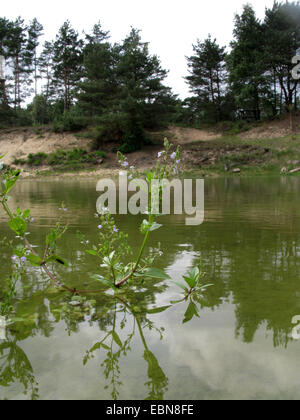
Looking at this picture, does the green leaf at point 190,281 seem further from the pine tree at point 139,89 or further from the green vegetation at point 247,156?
the pine tree at point 139,89

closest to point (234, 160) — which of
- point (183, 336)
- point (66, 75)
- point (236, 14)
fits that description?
point (236, 14)

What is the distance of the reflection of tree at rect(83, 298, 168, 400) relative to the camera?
1465 millimetres

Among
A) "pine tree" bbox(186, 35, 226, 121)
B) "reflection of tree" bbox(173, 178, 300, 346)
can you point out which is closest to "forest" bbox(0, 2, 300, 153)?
"pine tree" bbox(186, 35, 226, 121)

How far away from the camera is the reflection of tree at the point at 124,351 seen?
1.46 m

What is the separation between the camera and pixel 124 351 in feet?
5.79

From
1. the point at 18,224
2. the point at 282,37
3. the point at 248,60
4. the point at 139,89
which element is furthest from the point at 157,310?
the point at 248,60

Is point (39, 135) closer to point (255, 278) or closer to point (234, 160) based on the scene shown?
point (234, 160)

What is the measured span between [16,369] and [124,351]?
1.66ft

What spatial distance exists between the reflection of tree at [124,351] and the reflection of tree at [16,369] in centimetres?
26

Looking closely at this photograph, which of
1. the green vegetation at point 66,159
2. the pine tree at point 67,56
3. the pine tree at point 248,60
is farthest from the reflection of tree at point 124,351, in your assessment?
the pine tree at point 67,56

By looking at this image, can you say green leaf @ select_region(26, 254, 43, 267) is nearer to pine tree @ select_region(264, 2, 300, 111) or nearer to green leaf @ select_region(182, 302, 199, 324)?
green leaf @ select_region(182, 302, 199, 324)
